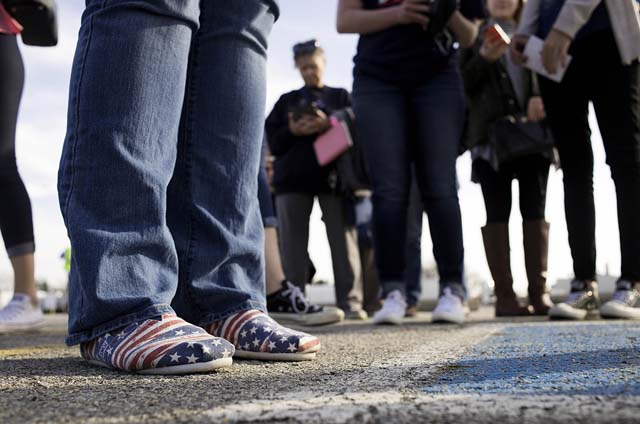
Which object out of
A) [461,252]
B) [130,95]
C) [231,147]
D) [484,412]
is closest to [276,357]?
[231,147]

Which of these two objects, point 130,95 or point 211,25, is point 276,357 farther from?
point 211,25

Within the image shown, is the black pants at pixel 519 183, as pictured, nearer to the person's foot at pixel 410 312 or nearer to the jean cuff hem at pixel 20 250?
the person's foot at pixel 410 312

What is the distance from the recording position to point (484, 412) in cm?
72

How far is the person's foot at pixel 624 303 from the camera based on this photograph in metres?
2.68

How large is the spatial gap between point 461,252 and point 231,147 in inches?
70.3

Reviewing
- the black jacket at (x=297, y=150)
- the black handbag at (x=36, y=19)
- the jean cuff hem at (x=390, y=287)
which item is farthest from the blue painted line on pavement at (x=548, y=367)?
the black jacket at (x=297, y=150)

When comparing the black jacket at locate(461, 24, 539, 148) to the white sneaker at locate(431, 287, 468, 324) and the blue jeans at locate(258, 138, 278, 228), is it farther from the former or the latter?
the blue jeans at locate(258, 138, 278, 228)

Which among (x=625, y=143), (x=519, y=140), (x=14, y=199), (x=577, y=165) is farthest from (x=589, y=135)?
(x=14, y=199)

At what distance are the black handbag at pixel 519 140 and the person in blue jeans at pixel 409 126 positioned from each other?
0.43 meters

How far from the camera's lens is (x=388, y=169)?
304cm

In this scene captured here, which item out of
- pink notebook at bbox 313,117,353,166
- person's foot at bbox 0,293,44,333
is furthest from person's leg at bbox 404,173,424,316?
person's foot at bbox 0,293,44,333

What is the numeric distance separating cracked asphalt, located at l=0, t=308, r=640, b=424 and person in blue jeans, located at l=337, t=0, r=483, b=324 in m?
1.50

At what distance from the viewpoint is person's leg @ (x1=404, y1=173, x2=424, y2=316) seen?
14.1 ft

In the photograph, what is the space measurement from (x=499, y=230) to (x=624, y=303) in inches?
39.9
